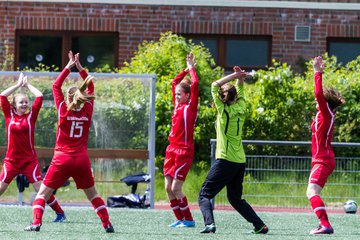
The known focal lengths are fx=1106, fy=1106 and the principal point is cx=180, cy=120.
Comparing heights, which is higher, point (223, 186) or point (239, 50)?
point (239, 50)

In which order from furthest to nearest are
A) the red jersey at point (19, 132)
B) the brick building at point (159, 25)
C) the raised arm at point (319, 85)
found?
the brick building at point (159, 25) < the red jersey at point (19, 132) < the raised arm at point (319, 85)

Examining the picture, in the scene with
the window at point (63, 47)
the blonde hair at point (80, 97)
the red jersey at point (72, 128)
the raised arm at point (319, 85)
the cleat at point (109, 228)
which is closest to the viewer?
the blonde hair at point (80, 97)

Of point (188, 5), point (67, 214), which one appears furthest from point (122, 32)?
point (67, 214)

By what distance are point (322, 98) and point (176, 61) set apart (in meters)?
7.59

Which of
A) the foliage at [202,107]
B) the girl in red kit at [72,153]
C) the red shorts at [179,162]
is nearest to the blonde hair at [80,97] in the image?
the girl in red kit at [72,153]

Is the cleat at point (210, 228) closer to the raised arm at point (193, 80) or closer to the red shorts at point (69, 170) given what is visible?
the red shorts at point (69, 170)

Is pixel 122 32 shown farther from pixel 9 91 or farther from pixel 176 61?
pixel 9 91

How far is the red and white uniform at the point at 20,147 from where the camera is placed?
44.2 ft

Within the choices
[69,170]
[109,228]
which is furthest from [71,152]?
[109,228]

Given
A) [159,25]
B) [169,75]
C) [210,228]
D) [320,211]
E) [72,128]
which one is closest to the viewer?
[72,128]

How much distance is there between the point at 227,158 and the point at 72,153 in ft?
5.71

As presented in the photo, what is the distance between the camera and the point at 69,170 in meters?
11.8

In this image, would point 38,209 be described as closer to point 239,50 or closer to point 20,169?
point 20,169

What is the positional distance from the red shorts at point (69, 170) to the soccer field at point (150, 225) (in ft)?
1.83
